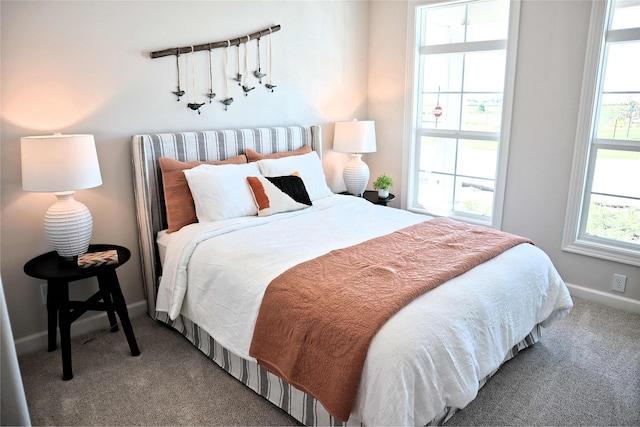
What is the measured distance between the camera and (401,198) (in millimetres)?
4418

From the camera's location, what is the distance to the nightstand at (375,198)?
3967mm

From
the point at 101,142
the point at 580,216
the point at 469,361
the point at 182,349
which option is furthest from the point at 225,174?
the point at 580,216

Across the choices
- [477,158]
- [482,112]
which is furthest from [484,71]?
[477,158]

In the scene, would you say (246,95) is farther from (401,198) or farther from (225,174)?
(401,198)

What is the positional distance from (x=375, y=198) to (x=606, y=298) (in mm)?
1935

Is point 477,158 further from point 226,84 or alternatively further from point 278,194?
point 226,84

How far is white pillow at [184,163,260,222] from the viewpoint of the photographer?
2831mm

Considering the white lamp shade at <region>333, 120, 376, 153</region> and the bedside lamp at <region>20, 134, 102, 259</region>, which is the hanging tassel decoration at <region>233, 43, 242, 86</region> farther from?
the bedside lamp at <region>20, 134, 102, 259</region>

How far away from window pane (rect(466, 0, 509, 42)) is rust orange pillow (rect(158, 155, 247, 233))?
2692 millimetres

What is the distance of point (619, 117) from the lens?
3.07 meters

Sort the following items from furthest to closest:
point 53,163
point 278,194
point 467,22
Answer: point 467,22 → point 278,194 → point 53,163

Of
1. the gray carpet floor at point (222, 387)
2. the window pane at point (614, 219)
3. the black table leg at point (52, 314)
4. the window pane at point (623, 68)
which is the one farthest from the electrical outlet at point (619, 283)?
the black table leg at point (52, 314)

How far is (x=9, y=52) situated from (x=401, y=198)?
3295 millimetres

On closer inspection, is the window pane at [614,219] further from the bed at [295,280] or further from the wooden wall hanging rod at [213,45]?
the wooden wall hanging rod at [213,45]
